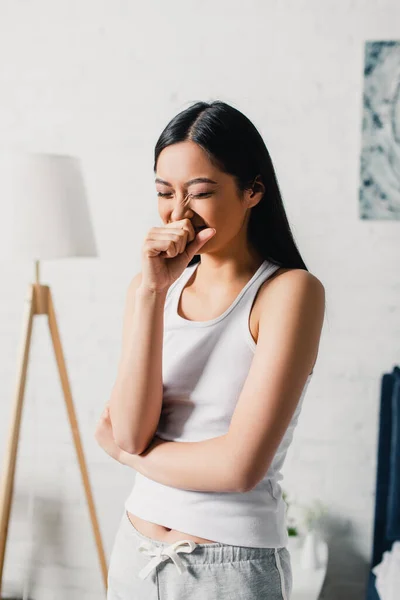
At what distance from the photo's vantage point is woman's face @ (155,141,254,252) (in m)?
1.07

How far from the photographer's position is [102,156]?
8.03 feet

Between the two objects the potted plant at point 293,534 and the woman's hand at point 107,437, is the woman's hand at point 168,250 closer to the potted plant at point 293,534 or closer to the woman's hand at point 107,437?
the woman's hand at point 107,437

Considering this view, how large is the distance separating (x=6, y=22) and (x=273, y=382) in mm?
2013

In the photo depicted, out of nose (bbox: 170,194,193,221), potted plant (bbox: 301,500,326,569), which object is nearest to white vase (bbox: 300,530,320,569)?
potted plant (bbox: 301,500,326,569)

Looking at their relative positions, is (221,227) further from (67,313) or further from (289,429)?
(67,313)

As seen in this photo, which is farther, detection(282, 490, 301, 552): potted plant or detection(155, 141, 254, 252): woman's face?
detection(282, 490, 301, 552): potted plant

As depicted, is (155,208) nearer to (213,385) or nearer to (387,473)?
(387,473)

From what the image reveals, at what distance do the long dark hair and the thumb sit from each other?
0.29 ft

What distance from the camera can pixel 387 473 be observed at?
221 centimetres

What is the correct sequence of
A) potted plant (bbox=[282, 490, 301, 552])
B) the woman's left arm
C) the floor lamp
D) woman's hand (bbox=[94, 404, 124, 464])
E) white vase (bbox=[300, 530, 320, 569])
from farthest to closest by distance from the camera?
potted plant (bbox=[282, 490, 301, 552]) → white vase (bbox=[300, 530, 320, 569]) → the floor lamp → woman's hand (bbox=[94, 404, 124, 464]) → the woman's left arm

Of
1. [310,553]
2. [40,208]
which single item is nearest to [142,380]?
[40,208]

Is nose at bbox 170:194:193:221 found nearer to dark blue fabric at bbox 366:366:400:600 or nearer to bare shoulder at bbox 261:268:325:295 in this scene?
bare shoulder at bbox 261:268:325:295

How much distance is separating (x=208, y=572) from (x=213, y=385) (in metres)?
0.28

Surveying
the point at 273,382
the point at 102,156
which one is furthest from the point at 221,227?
the point at 102,156
